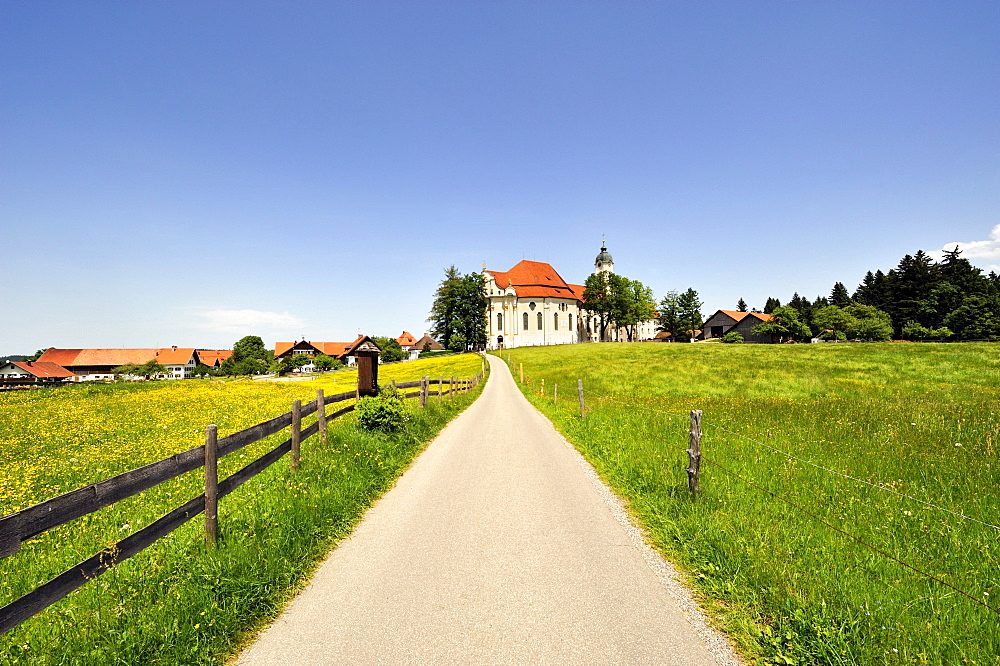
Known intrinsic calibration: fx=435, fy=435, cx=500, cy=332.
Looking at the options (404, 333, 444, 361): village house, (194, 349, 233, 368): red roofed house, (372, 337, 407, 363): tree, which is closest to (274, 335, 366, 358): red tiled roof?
(194, 349, 233, 368): red roofed house

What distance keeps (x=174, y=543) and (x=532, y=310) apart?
100.0m

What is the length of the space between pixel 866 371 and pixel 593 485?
3424cm

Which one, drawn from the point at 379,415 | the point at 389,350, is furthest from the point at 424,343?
the point at 379,415

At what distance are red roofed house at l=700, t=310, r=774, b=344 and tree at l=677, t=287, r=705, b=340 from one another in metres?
9.31

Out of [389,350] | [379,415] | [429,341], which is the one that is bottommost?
[379,415]

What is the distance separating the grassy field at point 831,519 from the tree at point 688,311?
90.5m

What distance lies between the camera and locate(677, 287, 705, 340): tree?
101m

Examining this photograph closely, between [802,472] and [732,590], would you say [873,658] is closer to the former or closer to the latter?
[732,590]

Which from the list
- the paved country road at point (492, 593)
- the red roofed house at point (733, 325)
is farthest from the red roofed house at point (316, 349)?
the paved country road at point (492, 593)

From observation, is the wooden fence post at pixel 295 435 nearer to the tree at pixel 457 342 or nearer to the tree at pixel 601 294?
the tree at pixel 457 342

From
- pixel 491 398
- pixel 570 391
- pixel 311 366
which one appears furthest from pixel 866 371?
pixel 311 366

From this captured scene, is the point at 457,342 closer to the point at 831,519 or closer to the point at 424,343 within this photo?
the point at 424,343

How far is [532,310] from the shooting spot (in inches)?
4112

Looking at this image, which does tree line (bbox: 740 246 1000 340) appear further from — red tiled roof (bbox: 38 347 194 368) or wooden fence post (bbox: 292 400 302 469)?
red tiled roof (bbox: 38 347 194 368)
